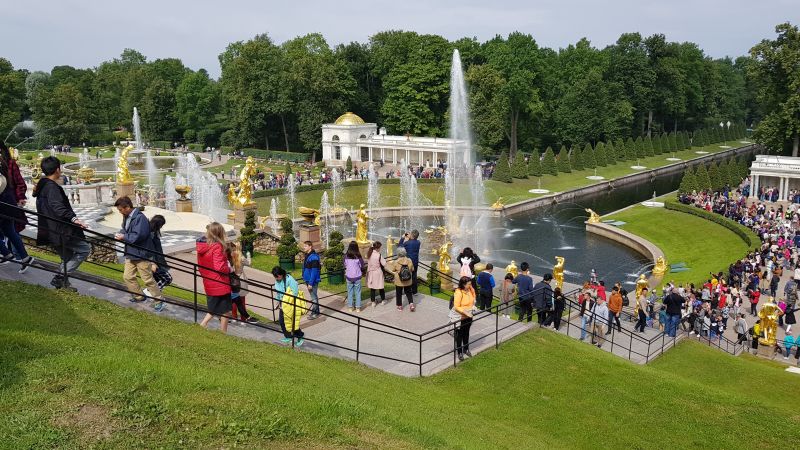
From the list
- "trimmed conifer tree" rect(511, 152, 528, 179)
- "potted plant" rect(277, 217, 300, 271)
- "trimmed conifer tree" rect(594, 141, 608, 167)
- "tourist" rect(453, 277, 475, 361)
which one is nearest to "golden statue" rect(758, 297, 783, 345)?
"tourist" rect(453, 277, 475, 361)

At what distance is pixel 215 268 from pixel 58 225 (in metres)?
2.52

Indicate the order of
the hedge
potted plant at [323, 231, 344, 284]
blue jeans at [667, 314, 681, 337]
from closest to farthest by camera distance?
blue jeans at [667, 314, 681, 337] → potted plant at [323, 231, 344, 284] → the hedge

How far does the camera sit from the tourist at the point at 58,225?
34.2ft

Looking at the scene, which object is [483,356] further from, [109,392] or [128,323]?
[109,392]

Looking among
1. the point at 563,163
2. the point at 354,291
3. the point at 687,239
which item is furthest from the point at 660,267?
the point at 563,163

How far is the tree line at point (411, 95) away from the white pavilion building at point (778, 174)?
5.09 metres

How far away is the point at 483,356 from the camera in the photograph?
42.9ft


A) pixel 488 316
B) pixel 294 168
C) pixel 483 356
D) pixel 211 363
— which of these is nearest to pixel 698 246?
pixel 488 316

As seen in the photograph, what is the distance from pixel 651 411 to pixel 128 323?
28.3ft

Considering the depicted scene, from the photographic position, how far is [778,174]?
2095 inches

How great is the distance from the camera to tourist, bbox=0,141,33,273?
419 inches

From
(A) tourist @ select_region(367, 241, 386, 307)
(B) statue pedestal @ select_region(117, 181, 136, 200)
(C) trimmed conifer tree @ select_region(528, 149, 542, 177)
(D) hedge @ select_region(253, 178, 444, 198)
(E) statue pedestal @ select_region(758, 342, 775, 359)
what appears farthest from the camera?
(C) trimmed conifer tree @ select_region(528, 149, 542, 177)

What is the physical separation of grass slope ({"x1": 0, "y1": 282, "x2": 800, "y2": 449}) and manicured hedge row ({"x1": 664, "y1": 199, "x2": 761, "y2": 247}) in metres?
25.2

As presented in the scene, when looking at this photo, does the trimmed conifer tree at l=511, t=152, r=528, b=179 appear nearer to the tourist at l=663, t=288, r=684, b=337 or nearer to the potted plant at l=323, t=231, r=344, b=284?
the tourist at l=663, t=288, r=684, b=337
